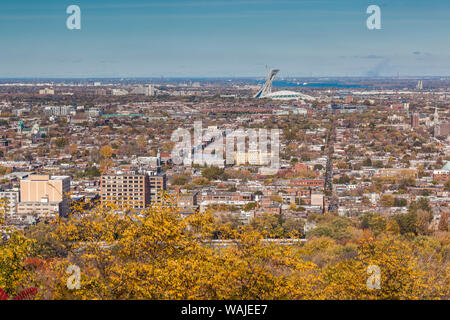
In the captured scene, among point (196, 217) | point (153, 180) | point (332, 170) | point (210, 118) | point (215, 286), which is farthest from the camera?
point (210, 118)

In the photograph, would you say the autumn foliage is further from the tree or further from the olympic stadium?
the olympic stadium

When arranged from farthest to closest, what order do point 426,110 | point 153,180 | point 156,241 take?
point 426,110 → point 153,180 → point 156,241

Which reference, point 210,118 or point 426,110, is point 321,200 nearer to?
point 210,118

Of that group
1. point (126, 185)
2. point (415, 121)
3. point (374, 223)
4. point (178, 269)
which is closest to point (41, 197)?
point (126, 185)

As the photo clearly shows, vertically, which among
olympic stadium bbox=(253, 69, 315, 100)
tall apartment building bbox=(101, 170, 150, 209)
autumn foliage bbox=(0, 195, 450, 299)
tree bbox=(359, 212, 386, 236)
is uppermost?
olympic stadium bbox=(253, 69, 315, 100)

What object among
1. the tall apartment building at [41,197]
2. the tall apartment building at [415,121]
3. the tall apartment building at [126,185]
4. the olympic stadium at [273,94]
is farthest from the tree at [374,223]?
the olympic stadium at [273,94]

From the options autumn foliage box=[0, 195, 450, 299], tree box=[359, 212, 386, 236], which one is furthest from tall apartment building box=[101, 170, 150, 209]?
autumn foliage box=[0, 195, 450, 299]

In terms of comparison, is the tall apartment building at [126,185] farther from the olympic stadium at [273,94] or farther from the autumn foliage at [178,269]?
the olympic stadium at [273,94]
